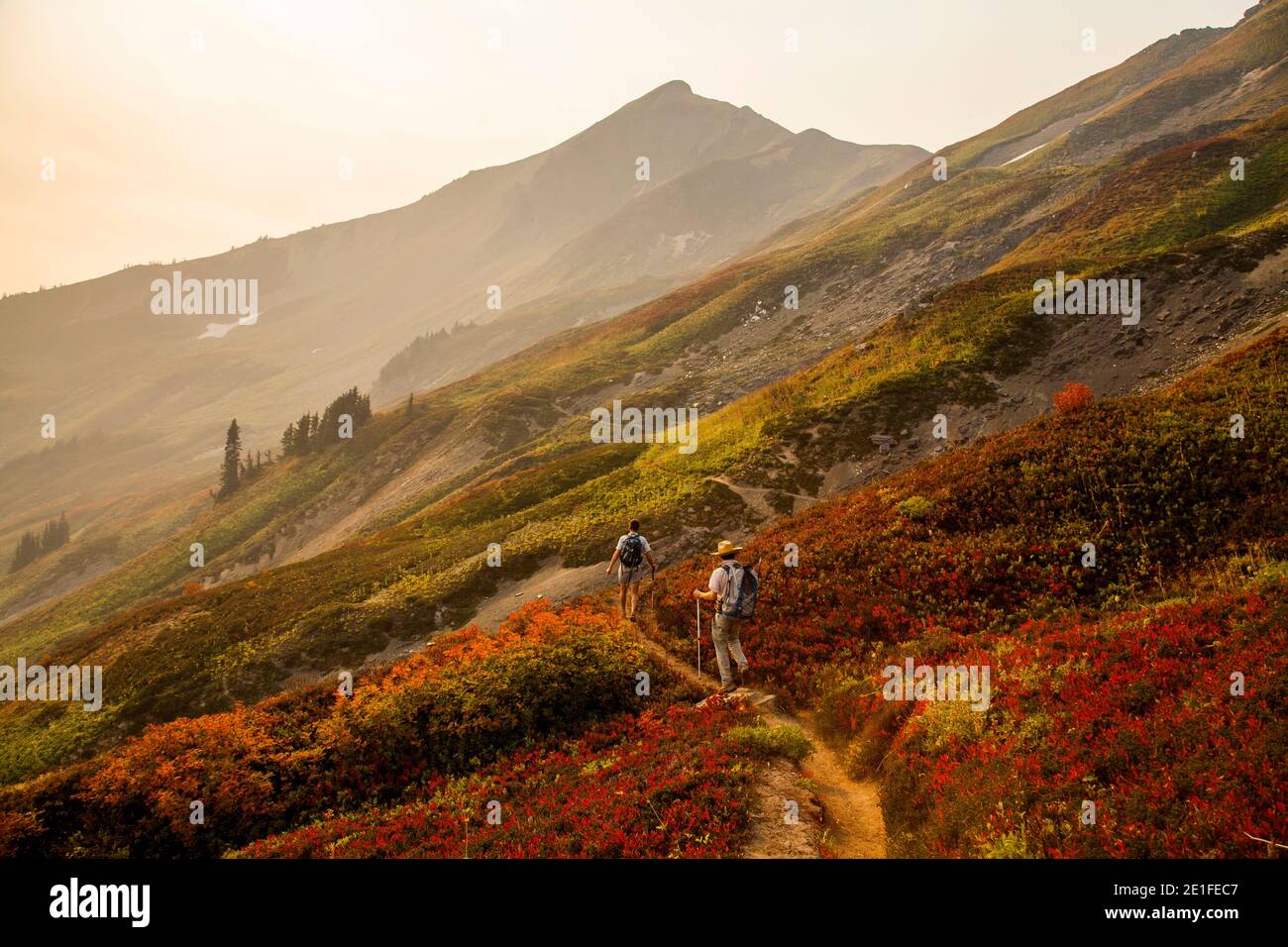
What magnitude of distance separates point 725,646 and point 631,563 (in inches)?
199

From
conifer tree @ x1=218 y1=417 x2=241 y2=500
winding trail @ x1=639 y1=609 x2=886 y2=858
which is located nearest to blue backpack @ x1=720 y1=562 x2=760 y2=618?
winding trail @ x1=639 y1=609 x2=886 y2=858

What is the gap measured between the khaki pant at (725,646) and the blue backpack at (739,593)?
13.0 inches

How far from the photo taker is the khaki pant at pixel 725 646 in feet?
46.9

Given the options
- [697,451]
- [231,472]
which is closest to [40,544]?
[231,472]

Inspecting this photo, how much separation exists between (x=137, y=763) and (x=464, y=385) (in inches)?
3387

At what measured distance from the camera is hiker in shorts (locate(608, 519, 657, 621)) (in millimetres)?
18688

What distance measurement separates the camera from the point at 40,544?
11369cm

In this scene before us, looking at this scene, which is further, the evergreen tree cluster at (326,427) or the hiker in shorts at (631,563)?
the evergreen tree cluster at (326,427)

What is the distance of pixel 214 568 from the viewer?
193 ft

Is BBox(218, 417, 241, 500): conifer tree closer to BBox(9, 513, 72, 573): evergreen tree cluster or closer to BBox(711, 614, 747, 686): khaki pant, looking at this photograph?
BBox(9, 513, 72, 573): evergreen tree cluster

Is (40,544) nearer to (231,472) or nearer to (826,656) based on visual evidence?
(231,472)

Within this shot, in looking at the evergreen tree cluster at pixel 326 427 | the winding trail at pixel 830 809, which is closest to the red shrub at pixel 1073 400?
the winding trail at pixel 830 809

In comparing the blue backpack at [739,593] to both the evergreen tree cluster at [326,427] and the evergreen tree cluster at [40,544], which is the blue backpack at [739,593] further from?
the evergreen tree cluster at [40,544]

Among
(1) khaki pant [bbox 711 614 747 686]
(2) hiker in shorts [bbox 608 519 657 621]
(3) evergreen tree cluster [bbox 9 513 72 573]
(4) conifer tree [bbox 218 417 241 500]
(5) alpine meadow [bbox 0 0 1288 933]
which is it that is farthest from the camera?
(3) evergreen tree cluster [bbox 9 513 72 573]
